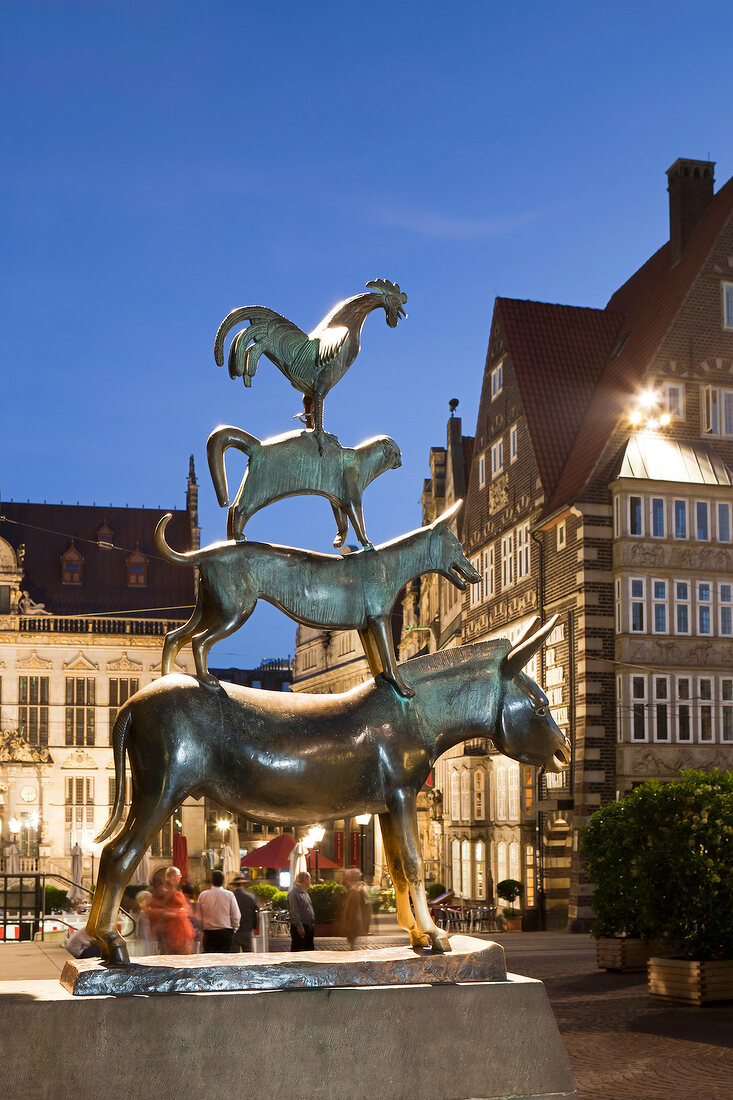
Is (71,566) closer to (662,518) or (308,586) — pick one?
(662,518)

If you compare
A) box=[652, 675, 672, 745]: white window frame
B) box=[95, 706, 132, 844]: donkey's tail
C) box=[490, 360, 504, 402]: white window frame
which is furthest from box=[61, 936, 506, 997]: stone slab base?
box=[490, 360, 504, 402]: white window frame

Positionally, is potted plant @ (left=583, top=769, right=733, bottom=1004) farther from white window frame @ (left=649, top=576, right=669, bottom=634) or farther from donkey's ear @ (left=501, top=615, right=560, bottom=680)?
white window frame @ (left=649, top=576, right=669, bottom=634)

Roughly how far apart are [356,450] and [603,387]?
30333mm

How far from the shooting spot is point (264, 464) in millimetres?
5551

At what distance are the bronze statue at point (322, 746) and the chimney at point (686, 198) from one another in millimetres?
31094

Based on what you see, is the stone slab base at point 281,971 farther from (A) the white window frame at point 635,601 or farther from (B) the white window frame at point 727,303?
(B) the white window frame at point 727,303

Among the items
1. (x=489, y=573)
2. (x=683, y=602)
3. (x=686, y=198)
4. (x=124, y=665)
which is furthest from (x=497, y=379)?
(x=124, y=665)

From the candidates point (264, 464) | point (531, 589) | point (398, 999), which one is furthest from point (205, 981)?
point (531, 589)

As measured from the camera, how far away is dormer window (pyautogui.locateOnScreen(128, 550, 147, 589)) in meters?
62.3

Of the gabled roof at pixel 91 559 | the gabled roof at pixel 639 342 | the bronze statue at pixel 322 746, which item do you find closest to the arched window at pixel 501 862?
the gabled roof at pixel 639 342

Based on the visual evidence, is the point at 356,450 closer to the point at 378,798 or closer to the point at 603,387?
the point at 378,798

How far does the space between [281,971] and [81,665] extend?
2154 inches

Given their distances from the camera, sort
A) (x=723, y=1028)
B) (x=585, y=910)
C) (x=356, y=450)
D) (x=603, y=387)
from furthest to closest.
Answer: (x=603, y=387) → (x=585, y=910) → (x=723, y=1028) → (x=356, y=450)

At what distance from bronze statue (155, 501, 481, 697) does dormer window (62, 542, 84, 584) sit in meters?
58.1
